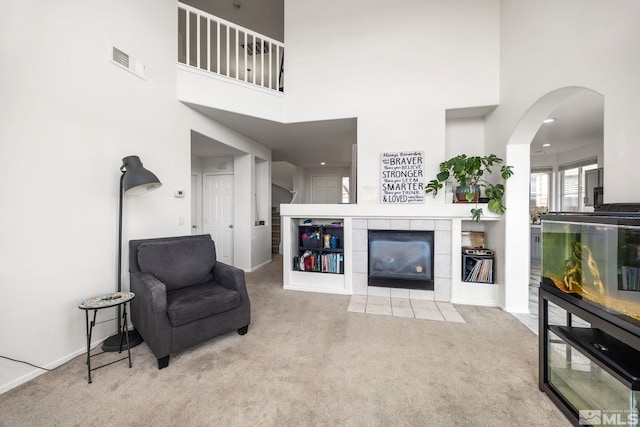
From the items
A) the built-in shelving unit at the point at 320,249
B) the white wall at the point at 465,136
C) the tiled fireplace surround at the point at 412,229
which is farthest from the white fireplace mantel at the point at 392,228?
the white wall at the point at 465,136

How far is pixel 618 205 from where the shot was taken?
4.18ft

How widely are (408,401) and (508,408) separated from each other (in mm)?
585

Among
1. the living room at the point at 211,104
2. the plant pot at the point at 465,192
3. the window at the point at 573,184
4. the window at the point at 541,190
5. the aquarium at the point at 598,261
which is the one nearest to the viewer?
the aquarium at the point at 598,261

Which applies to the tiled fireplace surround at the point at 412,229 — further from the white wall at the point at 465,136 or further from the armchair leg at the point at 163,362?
the armchair leg at the point at 163,362

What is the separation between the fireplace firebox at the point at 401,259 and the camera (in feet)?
10.7

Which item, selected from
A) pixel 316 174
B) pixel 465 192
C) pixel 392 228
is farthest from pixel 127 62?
pixel 316 174

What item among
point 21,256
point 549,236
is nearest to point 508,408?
point 549,236

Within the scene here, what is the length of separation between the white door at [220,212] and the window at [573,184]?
7.24 meters

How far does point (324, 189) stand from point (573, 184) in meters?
5.94

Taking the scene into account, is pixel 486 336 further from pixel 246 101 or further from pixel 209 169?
pixel 209 169

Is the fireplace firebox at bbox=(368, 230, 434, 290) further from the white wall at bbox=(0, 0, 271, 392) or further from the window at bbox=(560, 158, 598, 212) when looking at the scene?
the window at bbox=(560, 158, 598, 212)

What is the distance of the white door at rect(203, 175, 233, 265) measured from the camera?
15.8 ft

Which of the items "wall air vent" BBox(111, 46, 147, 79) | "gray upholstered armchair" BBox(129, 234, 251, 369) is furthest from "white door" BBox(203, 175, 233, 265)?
"wall air vent" BBox(111, 46, 147, 79)

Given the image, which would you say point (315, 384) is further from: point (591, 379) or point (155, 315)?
point (591, 379)
